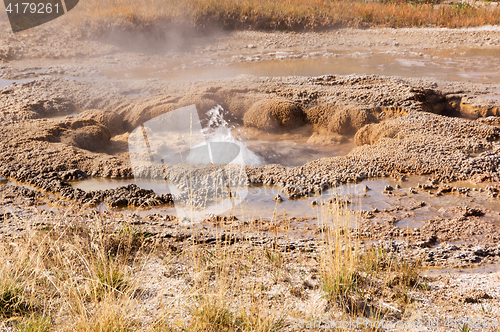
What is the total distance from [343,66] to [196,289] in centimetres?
869

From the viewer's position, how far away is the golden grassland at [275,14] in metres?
13.1

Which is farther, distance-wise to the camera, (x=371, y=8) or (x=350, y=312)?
(x=371, y=8)

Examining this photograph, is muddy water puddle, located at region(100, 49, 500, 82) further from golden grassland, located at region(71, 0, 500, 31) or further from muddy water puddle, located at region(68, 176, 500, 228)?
muddy water puddle, located at region(68, 176, 500, 228)

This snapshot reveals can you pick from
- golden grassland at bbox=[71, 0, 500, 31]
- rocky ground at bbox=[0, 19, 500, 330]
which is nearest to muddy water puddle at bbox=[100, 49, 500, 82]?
rocky ground at bbox=[0, 19, 500, 330]

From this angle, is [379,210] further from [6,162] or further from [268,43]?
[268,43]

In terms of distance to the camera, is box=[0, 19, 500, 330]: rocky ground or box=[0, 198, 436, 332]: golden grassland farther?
box=[0, 19, 500, 330]: rocky ground

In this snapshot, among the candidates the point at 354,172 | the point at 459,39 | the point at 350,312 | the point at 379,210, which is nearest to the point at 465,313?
the point at 350,312

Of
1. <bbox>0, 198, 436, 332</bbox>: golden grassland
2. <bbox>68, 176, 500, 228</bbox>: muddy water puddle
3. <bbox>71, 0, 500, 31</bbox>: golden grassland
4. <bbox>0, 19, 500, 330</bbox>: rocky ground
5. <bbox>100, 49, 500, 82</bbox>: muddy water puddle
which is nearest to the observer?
<bbox>0, 198, 436, 332</bbox>: golden grassland

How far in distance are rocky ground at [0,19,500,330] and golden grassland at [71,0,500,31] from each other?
3.90m

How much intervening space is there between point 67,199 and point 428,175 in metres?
4.30

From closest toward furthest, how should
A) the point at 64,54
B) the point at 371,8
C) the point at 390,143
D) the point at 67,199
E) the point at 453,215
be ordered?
1. the point at 453,215
2. the point at 67,199
3. the point at 390,143
4. the point at 64,54
5. the point at 371,8

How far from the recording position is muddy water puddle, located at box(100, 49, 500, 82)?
8758 mm

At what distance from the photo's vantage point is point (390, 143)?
5020mm

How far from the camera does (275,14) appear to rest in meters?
13.8
